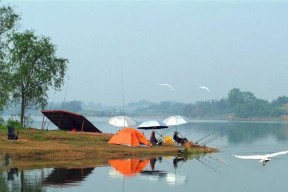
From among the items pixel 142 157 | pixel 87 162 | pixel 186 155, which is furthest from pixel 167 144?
pixel 87 162

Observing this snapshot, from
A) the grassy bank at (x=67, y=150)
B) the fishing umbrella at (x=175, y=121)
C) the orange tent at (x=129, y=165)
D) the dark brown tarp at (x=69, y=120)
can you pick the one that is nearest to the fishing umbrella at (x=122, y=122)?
the grassy bank at (x=67, y=150)

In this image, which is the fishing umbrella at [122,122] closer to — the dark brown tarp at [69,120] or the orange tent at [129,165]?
the dark brown tarp at [69,120]

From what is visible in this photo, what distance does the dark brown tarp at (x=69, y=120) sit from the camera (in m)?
54.7

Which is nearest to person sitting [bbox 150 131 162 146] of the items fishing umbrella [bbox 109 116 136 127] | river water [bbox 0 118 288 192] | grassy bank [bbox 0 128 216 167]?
grassy bank [bbox 0 128 216 167]

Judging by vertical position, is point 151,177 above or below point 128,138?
below

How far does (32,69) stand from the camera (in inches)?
Answer: 2445

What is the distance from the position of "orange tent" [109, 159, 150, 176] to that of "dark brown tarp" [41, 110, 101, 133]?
15351 millimetres

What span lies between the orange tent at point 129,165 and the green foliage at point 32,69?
23.5 metres

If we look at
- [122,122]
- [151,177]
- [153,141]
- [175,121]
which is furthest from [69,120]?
[151,177]

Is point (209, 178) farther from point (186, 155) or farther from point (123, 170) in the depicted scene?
point (186, 155)

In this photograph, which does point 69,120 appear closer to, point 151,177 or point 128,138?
point 128,138

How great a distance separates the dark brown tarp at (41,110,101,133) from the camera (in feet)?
179

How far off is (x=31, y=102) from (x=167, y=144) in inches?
755

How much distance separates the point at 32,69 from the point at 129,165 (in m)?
27.7
